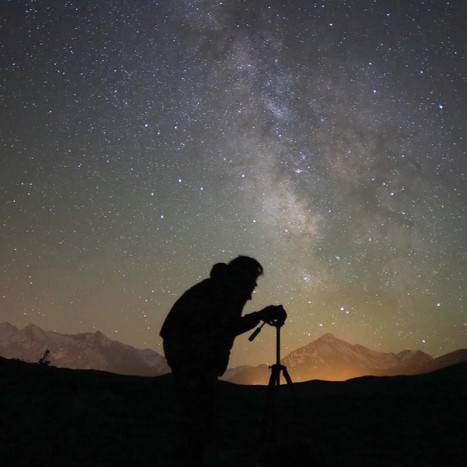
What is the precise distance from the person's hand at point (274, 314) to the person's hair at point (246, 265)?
0.44 metres

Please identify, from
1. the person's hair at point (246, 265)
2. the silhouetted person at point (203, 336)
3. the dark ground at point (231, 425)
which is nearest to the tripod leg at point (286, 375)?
the dark ground at point (231, 425)

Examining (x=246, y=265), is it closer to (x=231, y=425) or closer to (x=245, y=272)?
(x=245, y=272)

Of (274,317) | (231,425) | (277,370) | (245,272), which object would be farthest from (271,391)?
(231,425)

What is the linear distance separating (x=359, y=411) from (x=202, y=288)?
20.3 feet

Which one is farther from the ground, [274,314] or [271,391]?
[274,314]

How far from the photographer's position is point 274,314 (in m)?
4.23

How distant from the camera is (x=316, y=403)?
367 inches

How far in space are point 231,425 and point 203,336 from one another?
4.81 meters

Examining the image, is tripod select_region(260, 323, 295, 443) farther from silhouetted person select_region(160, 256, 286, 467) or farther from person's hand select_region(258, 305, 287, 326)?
silhouetted person select_region(160, 256, 286, 467)

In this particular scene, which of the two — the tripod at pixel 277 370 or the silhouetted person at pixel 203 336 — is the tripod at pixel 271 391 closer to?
the tripod at pixel 277 370

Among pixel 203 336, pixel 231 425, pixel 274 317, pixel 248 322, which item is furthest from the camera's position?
pixel 231 425

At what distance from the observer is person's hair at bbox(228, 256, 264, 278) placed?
4.01 m

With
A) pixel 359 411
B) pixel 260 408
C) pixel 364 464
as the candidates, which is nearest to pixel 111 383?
pixel 260 408

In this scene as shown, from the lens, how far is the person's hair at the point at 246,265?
4008 mm
